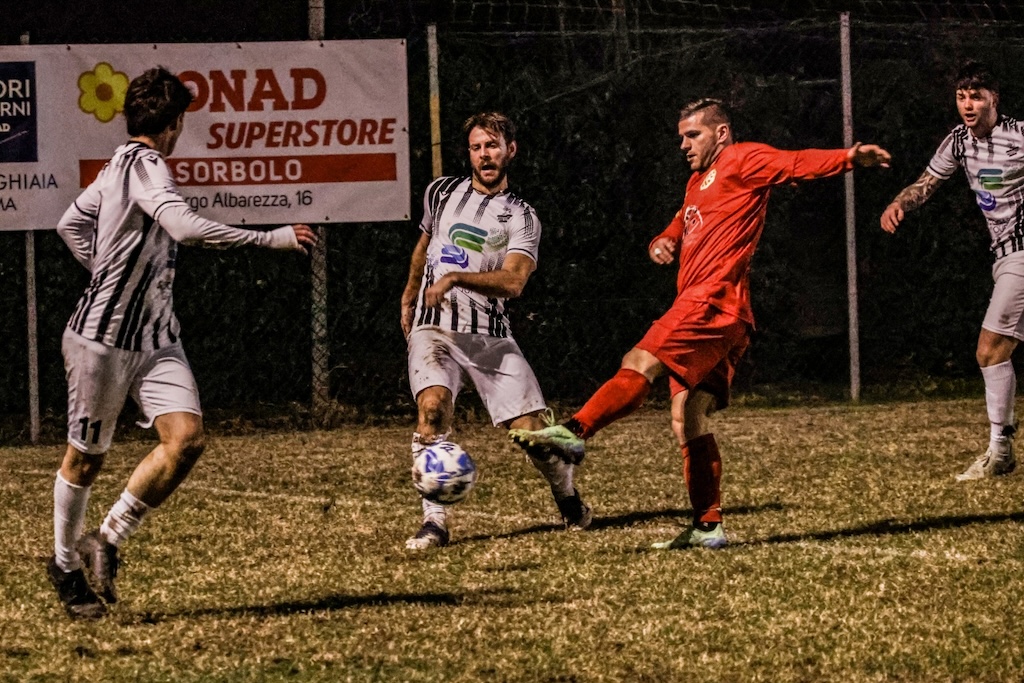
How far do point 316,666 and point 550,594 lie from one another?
1287mm

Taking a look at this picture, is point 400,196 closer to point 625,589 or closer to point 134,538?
point 134,538

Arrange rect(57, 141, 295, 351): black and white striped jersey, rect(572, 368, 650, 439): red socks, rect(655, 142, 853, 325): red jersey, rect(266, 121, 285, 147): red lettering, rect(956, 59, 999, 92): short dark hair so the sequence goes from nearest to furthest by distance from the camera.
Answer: rect(57, 141, 295, 351): black and white striped jersey → rect(572, 368, 650, 439): red socks → rect(655, 142, 853, 325): red jersey → rect(956, 59, 999, 92): short dark hair → rect(266, 121, 285, 147): red lettering

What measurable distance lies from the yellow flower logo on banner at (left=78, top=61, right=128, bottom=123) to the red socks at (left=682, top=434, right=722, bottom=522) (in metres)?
6.18

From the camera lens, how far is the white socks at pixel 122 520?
6.26m

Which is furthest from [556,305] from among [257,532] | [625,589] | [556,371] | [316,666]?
[316,666]

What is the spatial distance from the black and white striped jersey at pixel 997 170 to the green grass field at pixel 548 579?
4.53ft

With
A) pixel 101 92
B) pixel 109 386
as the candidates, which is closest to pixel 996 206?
pixel 109 386

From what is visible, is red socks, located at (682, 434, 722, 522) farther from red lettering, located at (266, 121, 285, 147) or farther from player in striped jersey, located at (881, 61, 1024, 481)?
red lettering, located at (266, 121, 285, 147)

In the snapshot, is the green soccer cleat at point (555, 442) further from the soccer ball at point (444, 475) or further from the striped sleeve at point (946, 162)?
the striped sleeve at point (946, 162)

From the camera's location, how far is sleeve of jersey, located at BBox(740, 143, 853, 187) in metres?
6.94

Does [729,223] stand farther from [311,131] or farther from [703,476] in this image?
[311,131]

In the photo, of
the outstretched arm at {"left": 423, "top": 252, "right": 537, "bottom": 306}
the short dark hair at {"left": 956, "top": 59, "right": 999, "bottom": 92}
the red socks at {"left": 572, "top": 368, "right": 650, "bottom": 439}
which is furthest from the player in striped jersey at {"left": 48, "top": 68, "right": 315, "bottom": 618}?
the short dark hair at {"left": 956, "top": 59, "right": 999, "bottom": 92}

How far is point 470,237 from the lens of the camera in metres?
8.09

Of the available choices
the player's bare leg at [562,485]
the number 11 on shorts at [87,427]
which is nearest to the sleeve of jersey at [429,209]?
the player's bare leg at [562,485]
